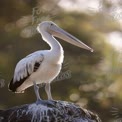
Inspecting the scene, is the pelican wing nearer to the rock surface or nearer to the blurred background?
the rock surface

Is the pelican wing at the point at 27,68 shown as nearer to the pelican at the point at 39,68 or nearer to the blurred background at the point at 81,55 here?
the pelican at the point at 39,68

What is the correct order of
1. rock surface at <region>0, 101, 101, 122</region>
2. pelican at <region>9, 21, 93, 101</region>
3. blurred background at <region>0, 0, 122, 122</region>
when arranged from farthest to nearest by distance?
blurred background at <region>0, 0, 122, 122</region> < pelican at <region>9, 21, 93, 101</region> < rock surface at <region>0, 101, 101, 122</region>

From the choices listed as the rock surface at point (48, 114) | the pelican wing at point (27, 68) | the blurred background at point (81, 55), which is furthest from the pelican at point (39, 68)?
the blurred background at point (81, 55)

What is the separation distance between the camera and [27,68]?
9359 millimetres

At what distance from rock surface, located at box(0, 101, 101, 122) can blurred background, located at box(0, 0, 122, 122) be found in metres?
6.18

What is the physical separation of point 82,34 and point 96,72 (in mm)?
934

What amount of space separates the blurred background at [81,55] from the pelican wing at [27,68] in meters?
5.71

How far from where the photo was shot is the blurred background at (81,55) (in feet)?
51.0

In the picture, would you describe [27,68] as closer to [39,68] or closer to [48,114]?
[39,68]

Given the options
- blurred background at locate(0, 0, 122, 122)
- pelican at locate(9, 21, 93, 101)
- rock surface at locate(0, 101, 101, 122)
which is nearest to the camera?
rock surface at locate(0, 101, 101, 122)

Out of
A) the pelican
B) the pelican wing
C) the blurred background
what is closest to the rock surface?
the pelican

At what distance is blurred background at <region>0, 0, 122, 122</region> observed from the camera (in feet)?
51.0

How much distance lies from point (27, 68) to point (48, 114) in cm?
83

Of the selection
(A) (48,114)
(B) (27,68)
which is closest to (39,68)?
(B) (27,68)
